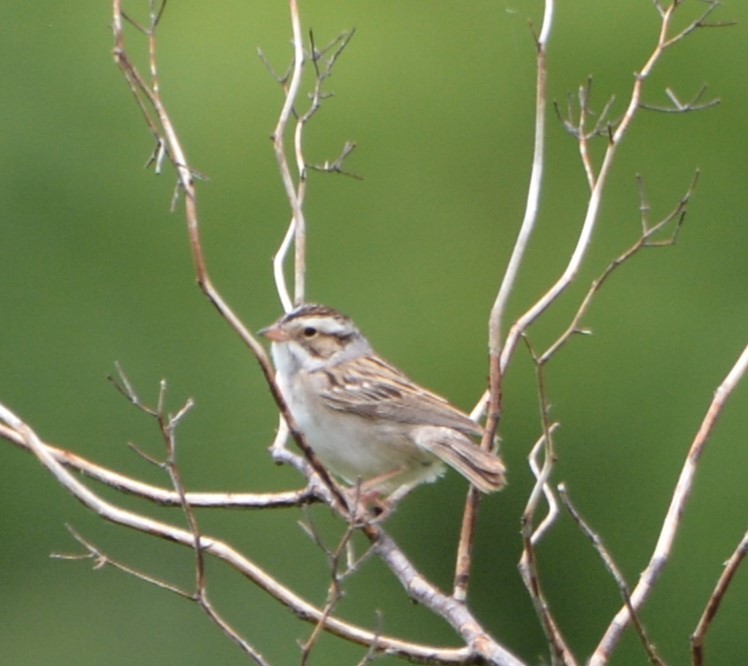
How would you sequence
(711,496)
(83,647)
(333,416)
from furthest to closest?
1. (83,647)
2. (711,496)
3. (333,416)

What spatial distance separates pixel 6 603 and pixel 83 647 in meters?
0.95

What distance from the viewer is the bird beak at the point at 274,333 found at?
5.18m

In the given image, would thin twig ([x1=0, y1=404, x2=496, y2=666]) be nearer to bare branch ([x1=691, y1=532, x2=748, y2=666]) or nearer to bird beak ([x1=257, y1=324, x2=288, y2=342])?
bare branch ([x1=691, y1=532, x2=748, y2=666])

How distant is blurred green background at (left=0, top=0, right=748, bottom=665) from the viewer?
47.4 ft

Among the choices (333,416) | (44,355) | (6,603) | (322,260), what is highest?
(333,416)

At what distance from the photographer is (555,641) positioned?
12.0 ft

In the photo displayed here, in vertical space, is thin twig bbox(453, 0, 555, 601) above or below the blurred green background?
above

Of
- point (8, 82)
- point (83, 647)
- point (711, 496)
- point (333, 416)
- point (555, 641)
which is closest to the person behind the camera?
point (555, 641)

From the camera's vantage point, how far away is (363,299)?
15.0 m

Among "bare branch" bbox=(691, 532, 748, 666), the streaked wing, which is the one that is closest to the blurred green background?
the streaked wing

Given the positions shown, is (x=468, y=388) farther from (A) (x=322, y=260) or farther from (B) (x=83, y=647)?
(B) (x=83, y=647)

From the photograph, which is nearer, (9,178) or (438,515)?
(438,515)

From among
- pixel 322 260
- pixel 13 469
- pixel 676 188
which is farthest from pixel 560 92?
pixel 13 469

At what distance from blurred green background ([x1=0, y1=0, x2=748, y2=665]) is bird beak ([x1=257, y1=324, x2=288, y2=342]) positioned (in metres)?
8.14
